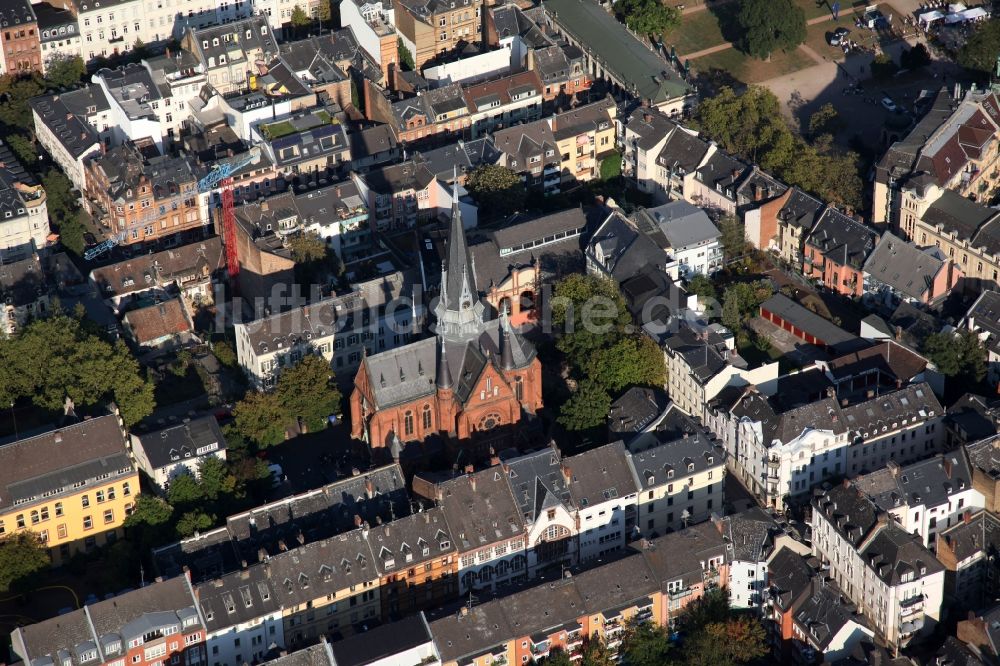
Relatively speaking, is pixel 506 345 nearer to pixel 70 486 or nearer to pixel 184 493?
pixel 184 493

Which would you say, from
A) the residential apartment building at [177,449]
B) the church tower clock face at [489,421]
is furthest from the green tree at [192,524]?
the church tower clock face at [489,421]

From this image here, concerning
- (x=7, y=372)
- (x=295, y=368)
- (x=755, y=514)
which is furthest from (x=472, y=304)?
(x=7, y=372)

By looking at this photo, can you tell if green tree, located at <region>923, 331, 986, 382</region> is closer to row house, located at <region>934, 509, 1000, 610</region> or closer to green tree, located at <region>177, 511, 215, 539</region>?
row house, located at <region>934, 509, 1000, 610</region>

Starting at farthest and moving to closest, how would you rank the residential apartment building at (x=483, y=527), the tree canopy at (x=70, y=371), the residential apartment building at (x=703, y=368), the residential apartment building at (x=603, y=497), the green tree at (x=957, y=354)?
the green tree at (x=957, y=354), the residential apartment building at (x=703, y=368), the tree canopy at (x=70, y=371), the residential apartment building at (x=603, y=497), the residential apartment building at (x=483, y=527)

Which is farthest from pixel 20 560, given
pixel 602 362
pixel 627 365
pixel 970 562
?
pixel 970 562

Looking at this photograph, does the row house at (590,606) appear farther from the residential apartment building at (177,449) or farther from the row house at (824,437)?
the residential apartment building at (177,449)

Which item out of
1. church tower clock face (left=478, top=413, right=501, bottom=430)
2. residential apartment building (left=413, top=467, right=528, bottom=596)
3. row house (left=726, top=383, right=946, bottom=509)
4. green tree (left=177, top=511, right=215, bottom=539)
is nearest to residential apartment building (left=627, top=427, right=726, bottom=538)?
row house (left=726, top=383, right=946, bottom=509)
